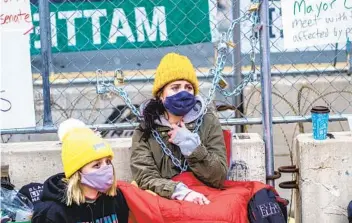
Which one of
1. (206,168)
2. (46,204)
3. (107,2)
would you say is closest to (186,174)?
(206,168)

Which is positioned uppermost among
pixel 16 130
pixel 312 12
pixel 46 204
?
pixel 312 12

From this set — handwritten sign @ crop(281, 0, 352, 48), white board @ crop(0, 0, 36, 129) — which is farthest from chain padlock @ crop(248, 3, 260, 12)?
white board @ crop(0, 0, 36, 129)

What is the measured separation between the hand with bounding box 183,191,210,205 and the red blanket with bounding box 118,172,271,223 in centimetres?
4

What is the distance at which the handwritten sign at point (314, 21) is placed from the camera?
14.6ft

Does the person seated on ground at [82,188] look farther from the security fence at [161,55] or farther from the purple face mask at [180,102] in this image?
the security fence at [161,55]

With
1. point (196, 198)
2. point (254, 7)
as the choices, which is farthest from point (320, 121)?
point (196, 198)

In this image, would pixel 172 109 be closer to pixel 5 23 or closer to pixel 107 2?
pixel 5 23

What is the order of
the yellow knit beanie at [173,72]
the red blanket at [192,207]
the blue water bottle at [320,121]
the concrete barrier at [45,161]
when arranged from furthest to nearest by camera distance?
the concrete barrier at [45,161] → the blue water bottle at [320,121] → the yellow knit beanie at [173,72] → the red blanket at [192,207]

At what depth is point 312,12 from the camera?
4.45 meters

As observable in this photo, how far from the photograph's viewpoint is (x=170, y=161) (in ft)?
13.6

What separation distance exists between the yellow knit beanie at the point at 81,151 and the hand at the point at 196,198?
0.50m

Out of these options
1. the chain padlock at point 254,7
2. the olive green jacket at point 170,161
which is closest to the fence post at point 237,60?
the chain padlock at point 254,7

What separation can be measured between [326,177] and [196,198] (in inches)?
39.4

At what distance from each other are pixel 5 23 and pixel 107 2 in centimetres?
141
